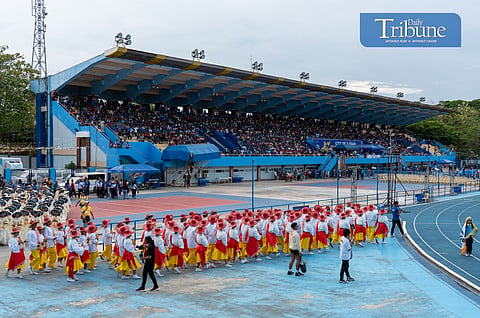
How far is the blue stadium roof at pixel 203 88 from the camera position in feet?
146

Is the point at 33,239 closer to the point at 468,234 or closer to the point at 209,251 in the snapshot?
the point at 209,251

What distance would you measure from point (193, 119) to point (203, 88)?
4.37 meters

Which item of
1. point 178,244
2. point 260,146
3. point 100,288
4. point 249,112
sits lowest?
point 100,288

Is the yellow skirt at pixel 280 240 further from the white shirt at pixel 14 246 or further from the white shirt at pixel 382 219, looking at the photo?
the white shirt at pixel 14 246

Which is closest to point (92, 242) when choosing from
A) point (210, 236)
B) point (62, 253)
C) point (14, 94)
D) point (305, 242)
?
point (62, 253)

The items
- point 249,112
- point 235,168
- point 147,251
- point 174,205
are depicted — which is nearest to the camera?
point 147,251

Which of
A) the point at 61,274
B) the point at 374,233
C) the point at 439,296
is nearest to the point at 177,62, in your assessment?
the point at 374,233

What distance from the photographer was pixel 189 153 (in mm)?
44938

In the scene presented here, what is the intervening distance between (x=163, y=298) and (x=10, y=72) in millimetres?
53831

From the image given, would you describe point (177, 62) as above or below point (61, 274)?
above

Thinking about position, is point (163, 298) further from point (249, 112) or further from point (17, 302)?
point (249, 112)

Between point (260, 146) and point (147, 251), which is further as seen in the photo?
point (260, 146)

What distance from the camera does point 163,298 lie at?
11227 mm

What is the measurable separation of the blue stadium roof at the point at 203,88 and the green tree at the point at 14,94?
9.88 metres
